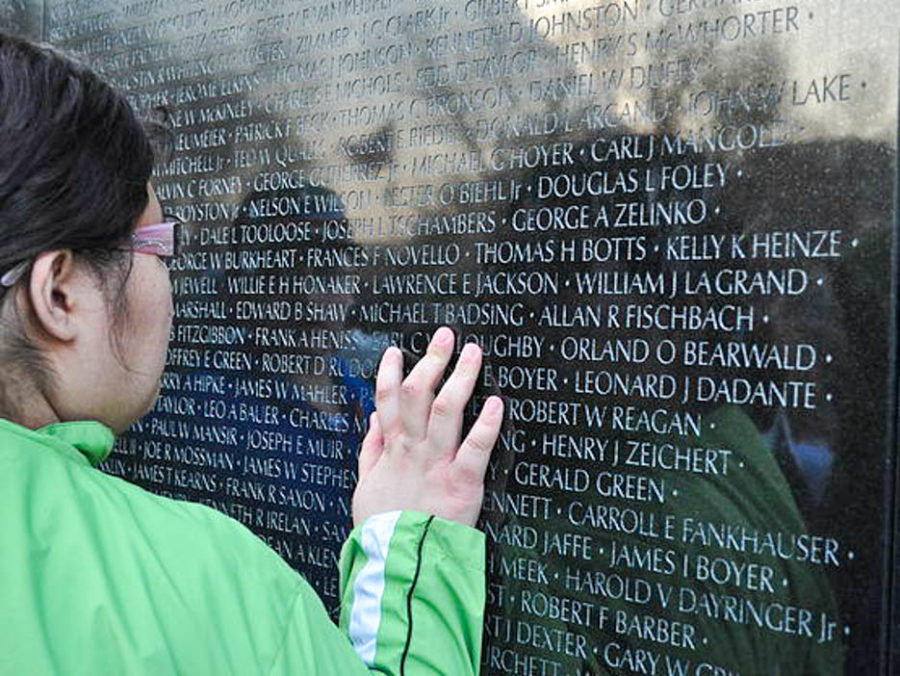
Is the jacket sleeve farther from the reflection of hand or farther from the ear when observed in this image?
the ear

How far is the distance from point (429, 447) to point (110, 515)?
991 mm

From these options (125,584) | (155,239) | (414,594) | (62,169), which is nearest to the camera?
(125,584)

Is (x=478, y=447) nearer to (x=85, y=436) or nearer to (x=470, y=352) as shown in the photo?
(x=470, y=352)

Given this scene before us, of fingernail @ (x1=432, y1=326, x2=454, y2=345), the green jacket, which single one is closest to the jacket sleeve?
the green jacket

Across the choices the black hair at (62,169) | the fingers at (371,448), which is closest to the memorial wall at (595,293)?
the fingers at (371,448)

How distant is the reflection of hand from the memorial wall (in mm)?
100

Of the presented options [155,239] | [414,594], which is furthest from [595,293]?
[155,239]

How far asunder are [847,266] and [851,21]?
1.46 feet

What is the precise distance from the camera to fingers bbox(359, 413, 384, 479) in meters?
2.33

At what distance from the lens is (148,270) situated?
171cm

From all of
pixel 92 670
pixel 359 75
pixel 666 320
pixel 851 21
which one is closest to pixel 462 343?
pixel 666 320

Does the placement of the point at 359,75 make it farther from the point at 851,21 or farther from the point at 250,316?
the point at 851,21

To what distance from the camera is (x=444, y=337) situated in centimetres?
237

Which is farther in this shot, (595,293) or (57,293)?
(595,293)
